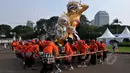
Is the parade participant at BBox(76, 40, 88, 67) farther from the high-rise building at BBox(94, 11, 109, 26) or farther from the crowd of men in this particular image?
the high-rise building at BBox(94, 11, 109, 26)

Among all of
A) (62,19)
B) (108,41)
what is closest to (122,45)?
(108,41)

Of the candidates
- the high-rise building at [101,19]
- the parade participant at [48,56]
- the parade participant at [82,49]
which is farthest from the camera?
the high-rise building at [101,19]

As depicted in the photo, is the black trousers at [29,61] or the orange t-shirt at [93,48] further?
the orange t-shirt at [93,48]

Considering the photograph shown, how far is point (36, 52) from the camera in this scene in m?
14.4

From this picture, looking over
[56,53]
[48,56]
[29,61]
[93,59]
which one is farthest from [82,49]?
[48,56]

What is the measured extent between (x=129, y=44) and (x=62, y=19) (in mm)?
33255

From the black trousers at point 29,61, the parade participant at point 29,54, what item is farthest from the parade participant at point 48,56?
the black trousers at point 29,61

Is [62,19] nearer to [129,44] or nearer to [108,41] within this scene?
[129,44]

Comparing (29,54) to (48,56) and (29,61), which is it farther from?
(48,56)

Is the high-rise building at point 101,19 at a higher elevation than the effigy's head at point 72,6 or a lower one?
higher

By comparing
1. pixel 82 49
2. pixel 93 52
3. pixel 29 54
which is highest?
pixel 82 49

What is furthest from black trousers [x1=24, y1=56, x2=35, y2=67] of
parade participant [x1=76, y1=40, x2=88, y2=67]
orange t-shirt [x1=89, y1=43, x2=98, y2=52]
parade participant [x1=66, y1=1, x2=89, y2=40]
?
parade participant [x1=66, y1=1, x2=89, y2=40]

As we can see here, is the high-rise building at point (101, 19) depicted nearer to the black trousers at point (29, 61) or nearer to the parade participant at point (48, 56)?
the black trousers at point (29, 61)

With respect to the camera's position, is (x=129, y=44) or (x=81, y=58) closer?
(x=81, y=58)
